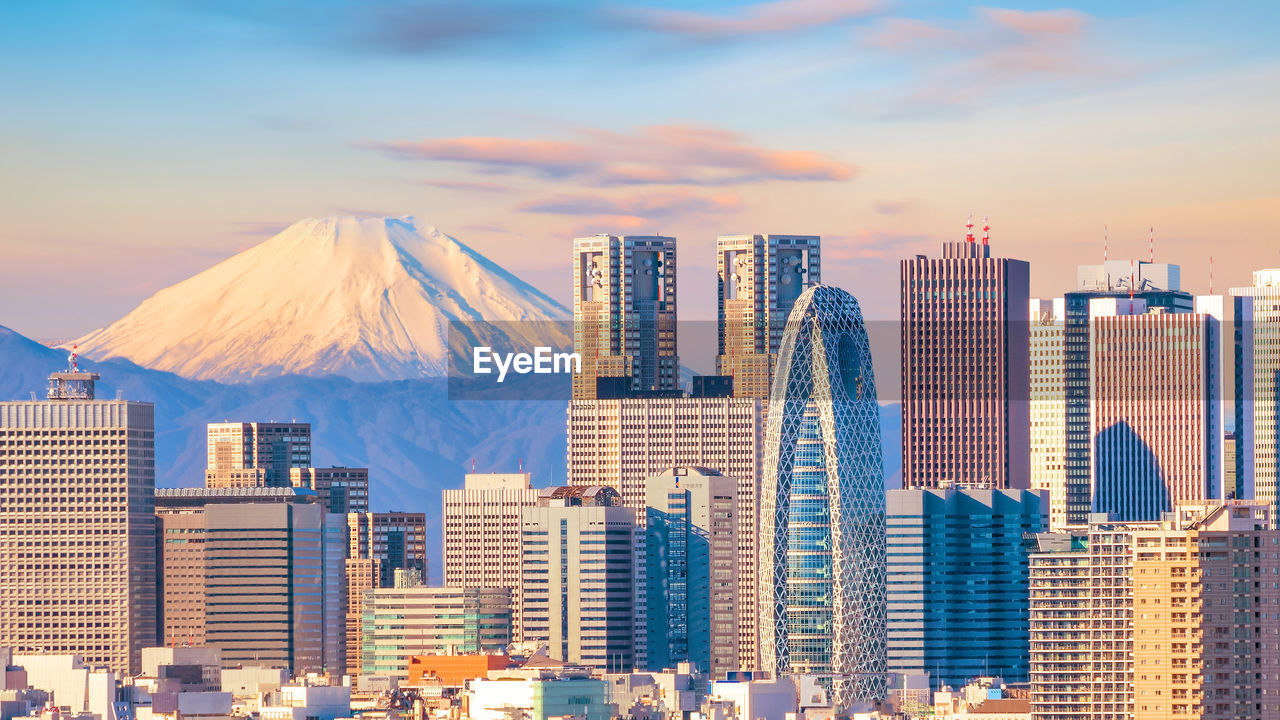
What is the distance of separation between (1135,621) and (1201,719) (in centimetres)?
854

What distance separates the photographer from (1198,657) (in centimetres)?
18075

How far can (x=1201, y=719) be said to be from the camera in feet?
589

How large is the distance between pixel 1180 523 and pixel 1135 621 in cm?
649

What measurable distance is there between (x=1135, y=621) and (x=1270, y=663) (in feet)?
30.6

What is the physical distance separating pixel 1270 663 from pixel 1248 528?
312 inches

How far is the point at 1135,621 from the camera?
186 m

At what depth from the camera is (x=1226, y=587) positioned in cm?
18012

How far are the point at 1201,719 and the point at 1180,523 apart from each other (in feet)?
42.7

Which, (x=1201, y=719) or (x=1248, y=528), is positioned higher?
(x=1248, y=528)

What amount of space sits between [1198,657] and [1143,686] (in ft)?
16.1

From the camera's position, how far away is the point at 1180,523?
613 feet

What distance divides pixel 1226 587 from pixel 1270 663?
500cm
